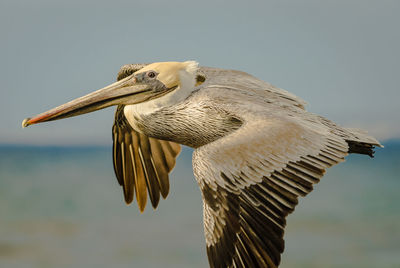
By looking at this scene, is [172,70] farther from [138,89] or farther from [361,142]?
[361,142]

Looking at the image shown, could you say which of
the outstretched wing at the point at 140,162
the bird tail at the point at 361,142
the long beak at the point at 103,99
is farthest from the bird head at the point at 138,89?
the bird tail at the point at 361,142

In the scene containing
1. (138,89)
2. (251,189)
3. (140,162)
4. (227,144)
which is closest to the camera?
(251,189)

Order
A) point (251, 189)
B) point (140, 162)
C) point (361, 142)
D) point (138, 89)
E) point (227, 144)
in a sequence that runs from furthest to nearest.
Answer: point (140, 162) → point (138, 89) → point (361, 142) → point (227, 144) → point (251, 189)

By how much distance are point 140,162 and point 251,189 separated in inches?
118

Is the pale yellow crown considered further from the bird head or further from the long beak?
the long beak

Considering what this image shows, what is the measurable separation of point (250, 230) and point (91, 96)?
2377 mm

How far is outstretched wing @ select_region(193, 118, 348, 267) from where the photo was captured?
15.3ft

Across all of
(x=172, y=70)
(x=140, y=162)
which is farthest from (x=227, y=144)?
(x=140, y=162)

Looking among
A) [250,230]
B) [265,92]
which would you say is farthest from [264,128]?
[265,92]

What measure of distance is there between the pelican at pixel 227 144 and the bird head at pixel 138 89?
0.03 feet

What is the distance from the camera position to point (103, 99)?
6082 millimetres

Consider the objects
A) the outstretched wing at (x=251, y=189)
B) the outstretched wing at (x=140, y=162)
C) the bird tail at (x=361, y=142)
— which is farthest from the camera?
the outstretched wing at (x=140, y=162)

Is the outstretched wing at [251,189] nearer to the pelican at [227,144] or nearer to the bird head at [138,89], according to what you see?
the pelican at [227,144]

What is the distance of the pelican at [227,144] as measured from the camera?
4.70 m
